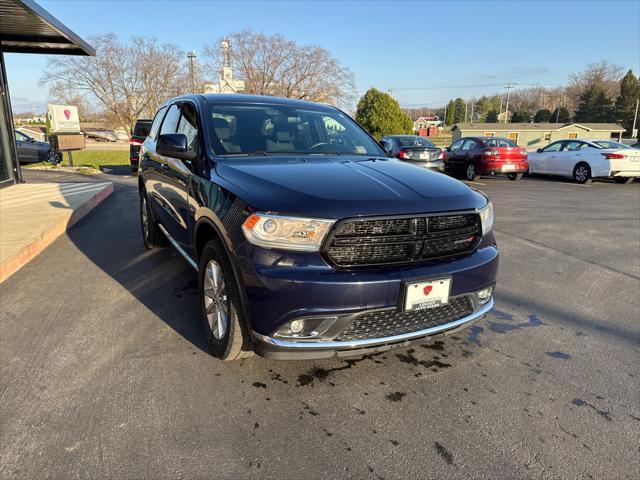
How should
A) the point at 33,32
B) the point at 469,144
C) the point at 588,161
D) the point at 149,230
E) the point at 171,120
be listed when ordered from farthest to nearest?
the point at 469,144 < the point at 588,161 < the point at 33,32 < the point at 149,230 < the point at 171,120

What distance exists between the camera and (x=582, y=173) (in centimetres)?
1536

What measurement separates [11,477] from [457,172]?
1650 centimetres

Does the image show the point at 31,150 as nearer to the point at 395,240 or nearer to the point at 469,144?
the point at 469,144

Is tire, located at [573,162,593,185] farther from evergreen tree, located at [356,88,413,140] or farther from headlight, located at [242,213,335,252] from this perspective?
evergreen tree, located at [356,88,413,140]

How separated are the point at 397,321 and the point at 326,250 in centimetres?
61

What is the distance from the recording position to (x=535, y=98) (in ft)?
414

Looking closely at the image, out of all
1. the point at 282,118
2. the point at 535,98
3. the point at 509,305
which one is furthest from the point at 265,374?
the point at 535,98

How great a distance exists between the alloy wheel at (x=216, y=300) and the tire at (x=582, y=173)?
15702 millimetres

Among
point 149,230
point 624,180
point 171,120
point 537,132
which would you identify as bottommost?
point 624,180

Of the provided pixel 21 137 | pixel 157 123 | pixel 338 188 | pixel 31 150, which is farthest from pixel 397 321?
pixel 21 137

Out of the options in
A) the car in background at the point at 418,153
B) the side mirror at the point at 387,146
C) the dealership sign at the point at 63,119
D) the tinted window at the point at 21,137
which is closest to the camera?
the side mirror at the point at 387,146

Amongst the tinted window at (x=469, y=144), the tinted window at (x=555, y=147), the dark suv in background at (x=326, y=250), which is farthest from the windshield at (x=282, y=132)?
the tinted window at (x=555, y=147)

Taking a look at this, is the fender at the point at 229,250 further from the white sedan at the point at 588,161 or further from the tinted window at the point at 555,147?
the tinted window at the point at 555,147

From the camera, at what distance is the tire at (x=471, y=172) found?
15630 millimetres
